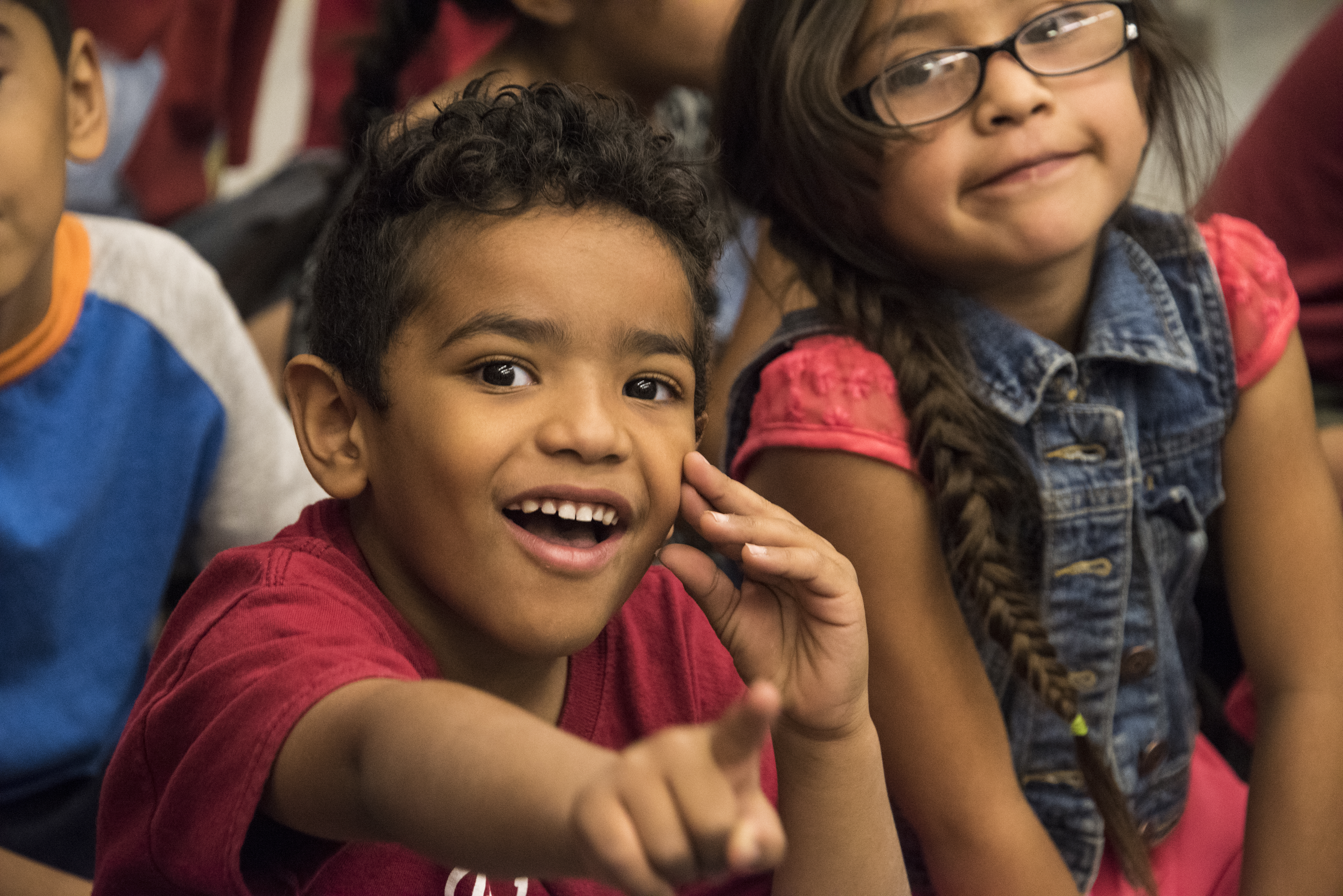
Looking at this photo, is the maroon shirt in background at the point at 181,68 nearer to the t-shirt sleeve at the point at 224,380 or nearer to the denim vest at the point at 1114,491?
the t-shirt sleeve at the point at 224,380

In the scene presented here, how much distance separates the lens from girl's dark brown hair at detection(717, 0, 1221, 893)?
3.55 ft

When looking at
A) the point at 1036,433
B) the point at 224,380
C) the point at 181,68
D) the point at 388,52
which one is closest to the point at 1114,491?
the point at 1036,433

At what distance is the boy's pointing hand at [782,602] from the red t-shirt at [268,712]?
0.30 feet

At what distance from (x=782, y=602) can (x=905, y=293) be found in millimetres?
380

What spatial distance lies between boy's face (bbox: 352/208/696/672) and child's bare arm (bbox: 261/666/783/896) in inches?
7.0

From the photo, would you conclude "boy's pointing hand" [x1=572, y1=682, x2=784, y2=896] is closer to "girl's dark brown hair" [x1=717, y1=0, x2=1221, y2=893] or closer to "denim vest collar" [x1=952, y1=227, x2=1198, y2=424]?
"girl's dark brown hair" [x1=717, y1=0, x2=1221, y2=893]

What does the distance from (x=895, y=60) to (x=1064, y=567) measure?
1.60 ft

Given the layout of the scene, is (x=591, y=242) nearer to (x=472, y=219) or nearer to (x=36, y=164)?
(x=472, y=219)

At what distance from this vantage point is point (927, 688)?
3.69ft

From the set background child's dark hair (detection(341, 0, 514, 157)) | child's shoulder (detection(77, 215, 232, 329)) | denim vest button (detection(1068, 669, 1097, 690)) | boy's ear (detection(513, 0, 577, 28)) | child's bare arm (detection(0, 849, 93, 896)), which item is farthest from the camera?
background child's dark hair (detection(341, 0, 514, 157))

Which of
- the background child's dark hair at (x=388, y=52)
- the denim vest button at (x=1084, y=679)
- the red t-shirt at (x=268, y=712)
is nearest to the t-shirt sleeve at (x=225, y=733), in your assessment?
the red t-shirt at (x=268, y=712)

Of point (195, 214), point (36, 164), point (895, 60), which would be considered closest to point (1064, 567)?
point (895, 60)

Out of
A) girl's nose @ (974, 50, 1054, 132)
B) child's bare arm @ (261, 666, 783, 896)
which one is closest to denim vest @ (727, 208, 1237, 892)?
girl's nose @ (974, 50, 1054, 132)

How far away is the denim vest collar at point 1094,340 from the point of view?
1185mm
